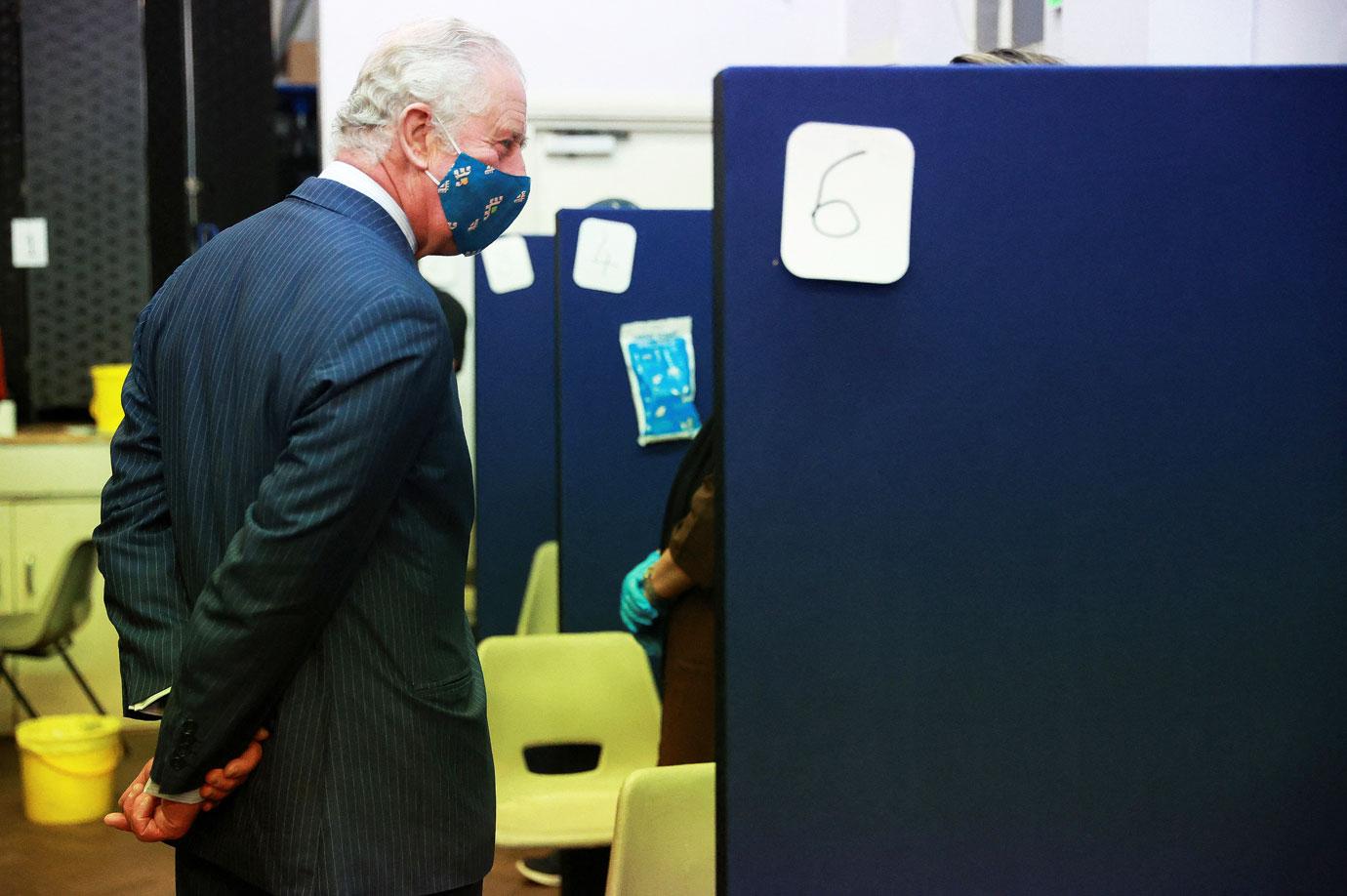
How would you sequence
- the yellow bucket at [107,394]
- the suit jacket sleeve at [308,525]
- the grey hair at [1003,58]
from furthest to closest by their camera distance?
the yellow bucket at [107,394]
the grey hair at [1003,58]
the suit jacket sleeve at [308,525]

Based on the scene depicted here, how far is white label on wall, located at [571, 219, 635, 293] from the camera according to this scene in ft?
8.20

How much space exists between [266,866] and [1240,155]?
1.02 metres

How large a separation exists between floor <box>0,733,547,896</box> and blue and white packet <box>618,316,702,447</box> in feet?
3.82

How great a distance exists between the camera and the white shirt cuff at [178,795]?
3.78 ft

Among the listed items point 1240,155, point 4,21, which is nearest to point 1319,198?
point 1240,155

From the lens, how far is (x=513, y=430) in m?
3.21

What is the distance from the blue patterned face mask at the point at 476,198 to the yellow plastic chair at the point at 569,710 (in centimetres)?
107

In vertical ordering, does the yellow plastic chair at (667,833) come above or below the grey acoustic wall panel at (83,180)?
below

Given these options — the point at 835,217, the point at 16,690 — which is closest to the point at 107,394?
the point at 16,690

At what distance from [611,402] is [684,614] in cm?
76

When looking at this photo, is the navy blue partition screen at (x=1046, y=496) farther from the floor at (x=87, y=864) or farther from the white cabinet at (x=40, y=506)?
the white cabinet at (x=40, y=506)

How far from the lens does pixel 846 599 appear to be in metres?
0.98

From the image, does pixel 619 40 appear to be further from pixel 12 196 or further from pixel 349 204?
pixel 349 204

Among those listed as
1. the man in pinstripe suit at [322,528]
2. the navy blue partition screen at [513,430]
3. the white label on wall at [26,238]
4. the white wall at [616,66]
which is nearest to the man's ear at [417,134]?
the man in pinstripe suit at [322,528]
